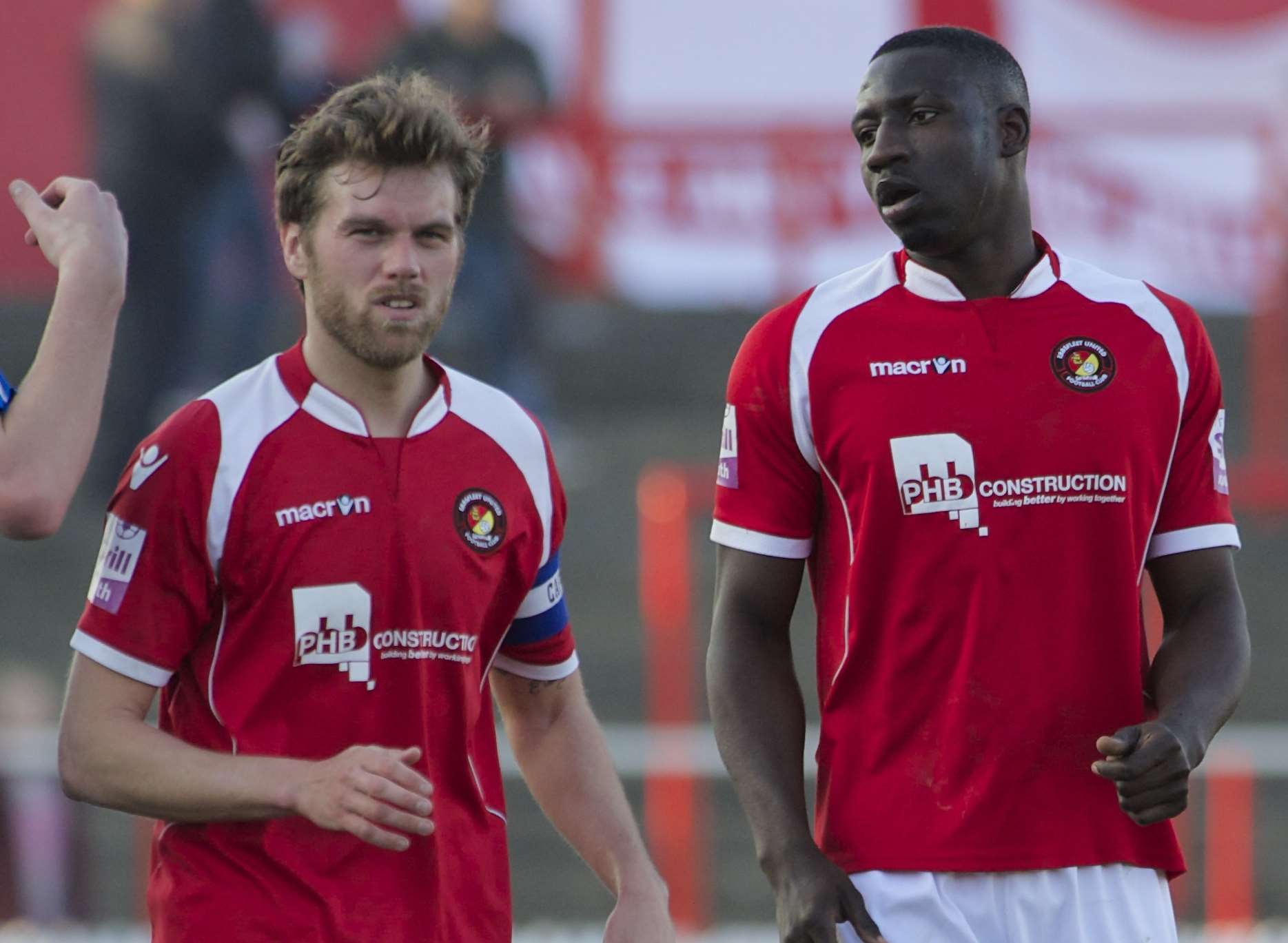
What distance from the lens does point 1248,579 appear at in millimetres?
9984

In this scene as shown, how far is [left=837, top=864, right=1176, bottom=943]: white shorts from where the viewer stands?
2938 mm

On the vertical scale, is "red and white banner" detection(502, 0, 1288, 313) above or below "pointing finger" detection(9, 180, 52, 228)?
above

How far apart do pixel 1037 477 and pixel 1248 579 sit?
734cm

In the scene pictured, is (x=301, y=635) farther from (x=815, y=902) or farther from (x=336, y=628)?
(x=815, y=902)

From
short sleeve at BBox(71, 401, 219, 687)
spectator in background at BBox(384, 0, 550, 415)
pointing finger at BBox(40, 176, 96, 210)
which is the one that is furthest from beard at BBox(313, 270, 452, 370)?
spectator in background at BBox(384, 0, 550, 415)

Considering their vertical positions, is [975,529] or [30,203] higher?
[30,203]

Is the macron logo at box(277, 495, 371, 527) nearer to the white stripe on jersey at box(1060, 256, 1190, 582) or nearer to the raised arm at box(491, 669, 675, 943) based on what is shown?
the raised arm at box(491, 669, 675, 943)

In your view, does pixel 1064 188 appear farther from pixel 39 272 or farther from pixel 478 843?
pixel 478 843

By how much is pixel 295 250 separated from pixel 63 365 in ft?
1.56

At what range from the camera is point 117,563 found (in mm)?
2971

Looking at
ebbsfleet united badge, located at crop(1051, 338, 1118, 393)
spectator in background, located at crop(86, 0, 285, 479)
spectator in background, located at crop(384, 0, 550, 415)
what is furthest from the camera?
spectator in background, located at crop(384, 0, 550, 415)

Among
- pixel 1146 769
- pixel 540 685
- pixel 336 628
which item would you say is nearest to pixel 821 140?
pixel 540 685

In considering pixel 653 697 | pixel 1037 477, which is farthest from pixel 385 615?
pixel 653 697

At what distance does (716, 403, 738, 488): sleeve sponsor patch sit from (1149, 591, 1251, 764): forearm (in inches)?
24.5
